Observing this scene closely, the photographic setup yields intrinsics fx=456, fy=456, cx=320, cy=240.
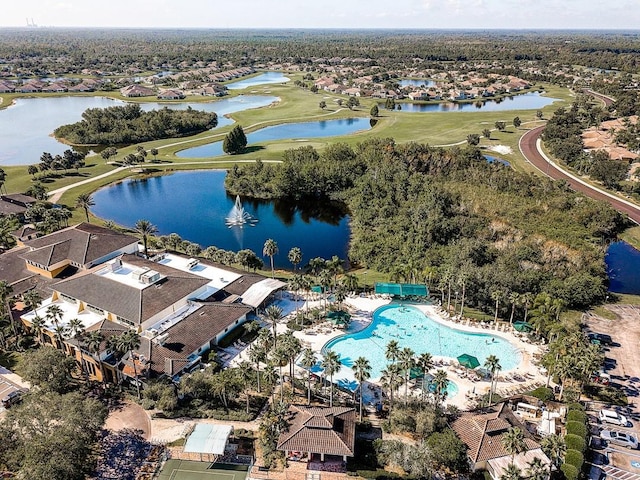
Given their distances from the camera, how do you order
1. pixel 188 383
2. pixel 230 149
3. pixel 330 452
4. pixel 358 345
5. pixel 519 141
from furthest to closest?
pixel 519 141 → pixel 230 149 → pixel 358 345 → pixel 188 383 → pixel 330 452

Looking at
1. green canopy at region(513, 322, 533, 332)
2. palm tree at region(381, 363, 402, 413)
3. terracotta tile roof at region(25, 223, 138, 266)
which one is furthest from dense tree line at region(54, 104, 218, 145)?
→ palm tree at region(381, 363, 402, 413)

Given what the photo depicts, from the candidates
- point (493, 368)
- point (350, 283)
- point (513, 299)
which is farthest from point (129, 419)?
point (513, 299)

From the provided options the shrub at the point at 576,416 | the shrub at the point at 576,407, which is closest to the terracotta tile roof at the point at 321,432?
the shrub at the point at 576,416

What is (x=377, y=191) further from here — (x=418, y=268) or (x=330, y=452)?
(x=330, y=452)

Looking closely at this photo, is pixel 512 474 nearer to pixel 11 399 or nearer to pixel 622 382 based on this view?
pixel 622 382

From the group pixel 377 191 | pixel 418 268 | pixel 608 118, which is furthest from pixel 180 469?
pixel 608 118

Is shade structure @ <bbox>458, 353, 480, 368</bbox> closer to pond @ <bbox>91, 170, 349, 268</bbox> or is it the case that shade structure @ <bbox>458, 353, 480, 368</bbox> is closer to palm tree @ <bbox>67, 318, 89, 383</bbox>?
pond @ <bbox>91, 170, 349, 268</bbox>
